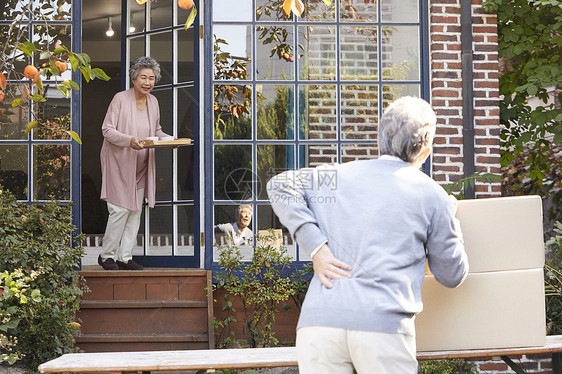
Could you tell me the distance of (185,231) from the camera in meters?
5.80

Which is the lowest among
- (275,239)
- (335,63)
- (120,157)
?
(275,239)

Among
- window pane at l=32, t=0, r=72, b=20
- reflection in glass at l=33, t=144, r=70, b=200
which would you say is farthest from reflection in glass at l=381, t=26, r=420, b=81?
reflection in glass at l=33, t=144, r=70, b=200

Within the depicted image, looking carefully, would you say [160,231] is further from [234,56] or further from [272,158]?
[234,56]

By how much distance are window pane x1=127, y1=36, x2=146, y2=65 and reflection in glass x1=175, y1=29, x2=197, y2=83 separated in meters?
0.44

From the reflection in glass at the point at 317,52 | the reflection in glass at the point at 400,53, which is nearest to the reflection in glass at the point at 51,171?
the reflection in glass at the point at 317,52

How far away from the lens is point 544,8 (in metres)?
5.46

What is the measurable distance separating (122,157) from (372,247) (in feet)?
13.4

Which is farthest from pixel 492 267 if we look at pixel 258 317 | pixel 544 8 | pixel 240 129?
pixel 544 8

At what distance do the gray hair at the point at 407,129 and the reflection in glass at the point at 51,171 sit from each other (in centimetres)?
358

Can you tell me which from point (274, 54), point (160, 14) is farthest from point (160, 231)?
point (160, 14)

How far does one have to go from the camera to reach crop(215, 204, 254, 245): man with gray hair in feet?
17.7

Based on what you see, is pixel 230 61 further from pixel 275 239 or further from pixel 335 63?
pixel 275 239

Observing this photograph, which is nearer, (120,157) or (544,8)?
(544,8)

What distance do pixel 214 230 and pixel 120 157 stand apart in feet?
3.56
